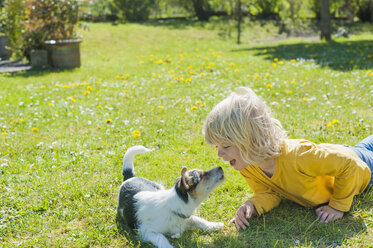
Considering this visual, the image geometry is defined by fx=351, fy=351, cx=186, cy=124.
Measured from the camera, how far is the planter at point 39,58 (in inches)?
509

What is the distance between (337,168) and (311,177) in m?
0.27

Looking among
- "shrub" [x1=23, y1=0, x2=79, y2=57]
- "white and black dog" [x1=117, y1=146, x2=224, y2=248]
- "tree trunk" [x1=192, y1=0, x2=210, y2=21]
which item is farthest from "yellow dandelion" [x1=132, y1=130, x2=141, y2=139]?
"tree trunk" [x1=192, y1=0, x2=210, y2=21]

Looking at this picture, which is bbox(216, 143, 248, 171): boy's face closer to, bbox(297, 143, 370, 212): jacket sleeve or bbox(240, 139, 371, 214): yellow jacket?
bbox(240, 139, 371, 214): yellow jacket

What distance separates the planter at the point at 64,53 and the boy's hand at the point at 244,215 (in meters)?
11.1

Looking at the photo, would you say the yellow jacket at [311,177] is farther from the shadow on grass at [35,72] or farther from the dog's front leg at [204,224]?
the shadow on grass at [35,72]

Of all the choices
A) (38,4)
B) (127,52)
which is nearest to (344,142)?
(38,4)

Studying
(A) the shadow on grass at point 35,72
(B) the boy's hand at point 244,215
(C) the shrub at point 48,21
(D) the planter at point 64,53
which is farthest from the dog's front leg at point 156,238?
(C) the shrub at point 48,21

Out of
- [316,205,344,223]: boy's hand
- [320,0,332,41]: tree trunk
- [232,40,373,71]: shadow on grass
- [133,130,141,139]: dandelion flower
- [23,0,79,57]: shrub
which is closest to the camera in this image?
[316,205,344,223]: boy's hand

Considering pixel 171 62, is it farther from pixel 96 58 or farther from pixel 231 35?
pixel 231 35

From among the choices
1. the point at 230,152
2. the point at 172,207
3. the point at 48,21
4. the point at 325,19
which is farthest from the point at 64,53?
the point at 325,19

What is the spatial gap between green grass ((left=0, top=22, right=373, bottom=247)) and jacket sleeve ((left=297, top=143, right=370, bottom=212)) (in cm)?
27

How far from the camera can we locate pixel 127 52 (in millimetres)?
18219

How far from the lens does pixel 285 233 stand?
321cm

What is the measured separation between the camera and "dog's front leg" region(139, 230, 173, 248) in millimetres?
3033
